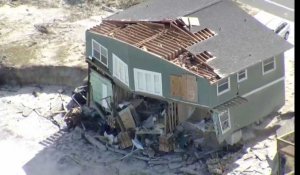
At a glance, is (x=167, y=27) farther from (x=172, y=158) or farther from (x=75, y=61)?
(x=75, y=61)

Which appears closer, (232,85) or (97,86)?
(232,85)

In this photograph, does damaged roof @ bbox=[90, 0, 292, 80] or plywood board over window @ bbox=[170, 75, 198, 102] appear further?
damaged roof @ bbox=[90, 0, 292, 80]

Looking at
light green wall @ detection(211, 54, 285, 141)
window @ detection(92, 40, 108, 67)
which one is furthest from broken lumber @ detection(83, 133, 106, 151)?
light green wall @ detection(211, 54, 285, 141)

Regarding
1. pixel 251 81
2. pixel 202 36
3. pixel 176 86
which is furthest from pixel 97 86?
pixel 251 81

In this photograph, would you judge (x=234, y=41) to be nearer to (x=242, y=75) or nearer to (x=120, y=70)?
(x=242, y=75)

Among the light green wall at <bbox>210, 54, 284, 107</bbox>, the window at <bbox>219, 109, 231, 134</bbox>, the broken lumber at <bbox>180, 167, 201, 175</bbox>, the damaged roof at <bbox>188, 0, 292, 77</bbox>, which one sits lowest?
Answer: the broken lumber at <bbox>180, 167, 201, 175</bbox>

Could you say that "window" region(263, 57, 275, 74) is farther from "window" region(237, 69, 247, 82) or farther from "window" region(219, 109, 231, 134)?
"window" region(219, 109, 231, 134)

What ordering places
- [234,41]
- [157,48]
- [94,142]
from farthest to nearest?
[94,142] < [234,41] < [157,48]

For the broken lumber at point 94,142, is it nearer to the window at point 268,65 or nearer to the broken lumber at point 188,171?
the broken lumber at point 188,171
